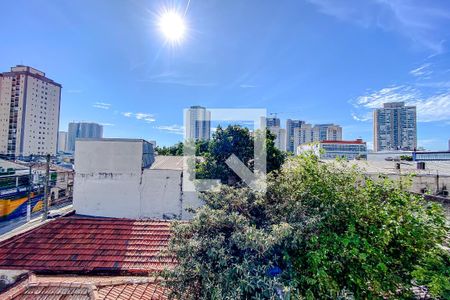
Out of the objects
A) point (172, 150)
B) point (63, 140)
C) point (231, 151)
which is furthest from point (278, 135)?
point (63, 140)

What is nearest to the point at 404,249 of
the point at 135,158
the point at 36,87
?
the point at 135,158

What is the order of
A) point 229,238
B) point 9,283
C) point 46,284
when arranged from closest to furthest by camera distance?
1. point 229,238
2. point 46,284
3. point 9,283

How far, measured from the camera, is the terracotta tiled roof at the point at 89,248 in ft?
15.5

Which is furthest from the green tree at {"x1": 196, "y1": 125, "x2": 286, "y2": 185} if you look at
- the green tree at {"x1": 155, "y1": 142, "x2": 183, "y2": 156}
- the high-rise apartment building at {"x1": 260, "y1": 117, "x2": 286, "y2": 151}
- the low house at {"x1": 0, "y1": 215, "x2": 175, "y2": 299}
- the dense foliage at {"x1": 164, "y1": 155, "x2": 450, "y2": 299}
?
the green tree at {"x1": 155, "y1": 142, "x2": 183, "y2": 156}

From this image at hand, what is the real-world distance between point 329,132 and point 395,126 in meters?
15.5

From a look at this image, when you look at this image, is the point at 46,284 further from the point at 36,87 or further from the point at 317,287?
the point at 36,87

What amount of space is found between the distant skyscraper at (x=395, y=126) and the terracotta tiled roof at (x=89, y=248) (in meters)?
62.2

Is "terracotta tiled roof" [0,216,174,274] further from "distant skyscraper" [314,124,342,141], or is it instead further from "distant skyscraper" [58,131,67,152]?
"distant skyscraper" [58,131,67,152]

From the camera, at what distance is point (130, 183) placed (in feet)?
35.9

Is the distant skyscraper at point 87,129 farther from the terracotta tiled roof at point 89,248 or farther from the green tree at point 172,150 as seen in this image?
the terracotta tiled roof at point 89,248

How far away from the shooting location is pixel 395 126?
5466 centimetres

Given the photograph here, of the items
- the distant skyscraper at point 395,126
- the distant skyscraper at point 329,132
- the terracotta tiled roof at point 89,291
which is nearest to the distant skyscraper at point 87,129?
the distant skyscraper at point 329,132

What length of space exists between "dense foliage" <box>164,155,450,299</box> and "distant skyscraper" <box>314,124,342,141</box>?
65.5 metres

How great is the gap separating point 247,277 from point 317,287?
1.12 m
